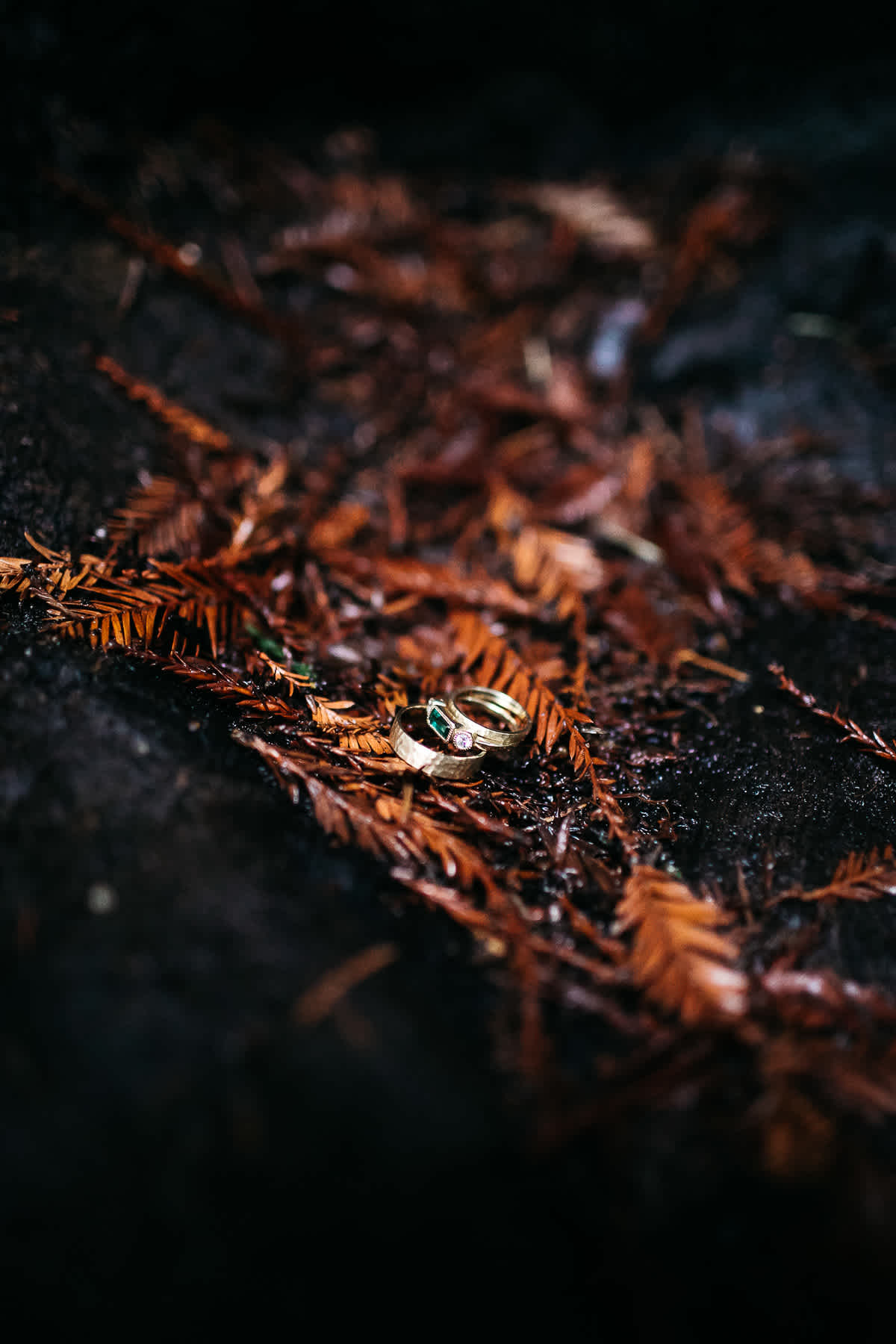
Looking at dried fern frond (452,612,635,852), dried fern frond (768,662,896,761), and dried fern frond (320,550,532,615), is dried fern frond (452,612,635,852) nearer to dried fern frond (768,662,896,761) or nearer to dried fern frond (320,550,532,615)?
dried fern frond (320,550,532,615)

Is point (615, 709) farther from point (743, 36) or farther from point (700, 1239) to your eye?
point (743, 36)

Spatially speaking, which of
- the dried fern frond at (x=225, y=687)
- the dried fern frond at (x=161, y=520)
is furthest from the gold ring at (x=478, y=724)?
the dried fern frond at (x=161, y=520)

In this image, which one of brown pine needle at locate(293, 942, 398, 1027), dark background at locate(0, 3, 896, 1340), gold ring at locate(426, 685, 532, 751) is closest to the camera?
dark background at locate(0, 3, 896, 1340)

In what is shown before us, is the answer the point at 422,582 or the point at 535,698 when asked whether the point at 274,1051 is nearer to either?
the point at 535,698

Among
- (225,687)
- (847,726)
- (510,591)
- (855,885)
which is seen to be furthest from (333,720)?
(847,726)

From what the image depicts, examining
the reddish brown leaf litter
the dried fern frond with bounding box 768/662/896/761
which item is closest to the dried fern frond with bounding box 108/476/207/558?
the reddish brown leaf litter

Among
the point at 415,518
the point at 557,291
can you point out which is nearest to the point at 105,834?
the point at 415,518
